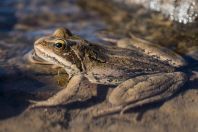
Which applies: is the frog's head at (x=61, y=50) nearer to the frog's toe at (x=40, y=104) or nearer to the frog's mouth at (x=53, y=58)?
the frog's mouth at (x=53, y=58)

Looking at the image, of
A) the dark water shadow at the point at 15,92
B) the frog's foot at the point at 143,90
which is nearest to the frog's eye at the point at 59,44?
the dark water shadow at the point at 15,92

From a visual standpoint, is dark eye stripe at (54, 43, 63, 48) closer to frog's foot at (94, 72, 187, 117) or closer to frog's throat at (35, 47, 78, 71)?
frog's throat at (35, 47, 78, 71)

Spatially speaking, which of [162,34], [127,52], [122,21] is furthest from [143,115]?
[122,21]

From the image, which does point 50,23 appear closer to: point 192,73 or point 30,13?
point 30,13

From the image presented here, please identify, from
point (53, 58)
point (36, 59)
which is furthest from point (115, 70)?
point (36, 59)

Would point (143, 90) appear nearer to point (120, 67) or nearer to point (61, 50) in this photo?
point (120, 67)

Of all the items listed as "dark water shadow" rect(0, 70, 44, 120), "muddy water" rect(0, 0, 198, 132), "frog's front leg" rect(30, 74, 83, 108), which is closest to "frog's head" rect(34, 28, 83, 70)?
"frog's front leg" rect(30, 74, 83, 108)
